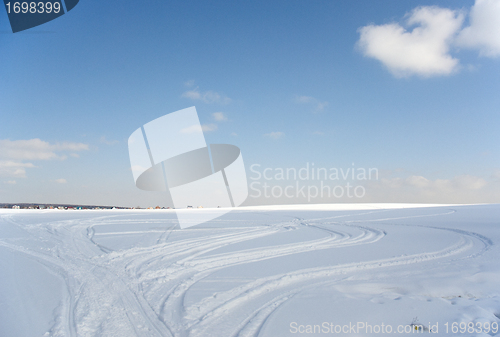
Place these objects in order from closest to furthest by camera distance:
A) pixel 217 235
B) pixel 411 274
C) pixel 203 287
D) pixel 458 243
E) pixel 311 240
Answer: pixel 203 287, pixel 411 274, pixel 458 243, pixel 311 240, pixel 217 235

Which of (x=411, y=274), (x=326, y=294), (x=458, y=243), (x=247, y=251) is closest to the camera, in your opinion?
(x=326, y=294)

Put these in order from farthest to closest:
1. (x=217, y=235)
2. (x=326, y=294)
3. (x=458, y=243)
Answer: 1. (x=217, y=235)
2. (x=458, y=243)
3. (x=326, y=294)

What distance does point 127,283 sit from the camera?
5.03m

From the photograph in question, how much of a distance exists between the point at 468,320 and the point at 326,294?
5.88ft

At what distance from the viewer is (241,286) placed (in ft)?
15.5

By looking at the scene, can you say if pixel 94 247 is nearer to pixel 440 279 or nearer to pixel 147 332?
pixel 147 332

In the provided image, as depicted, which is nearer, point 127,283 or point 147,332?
point 147,332

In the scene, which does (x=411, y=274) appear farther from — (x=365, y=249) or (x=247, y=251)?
(x=247, y=251)

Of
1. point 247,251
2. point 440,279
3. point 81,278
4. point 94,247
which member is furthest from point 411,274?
point 94,247

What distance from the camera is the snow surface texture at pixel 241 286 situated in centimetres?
348

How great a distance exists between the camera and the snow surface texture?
3.48m

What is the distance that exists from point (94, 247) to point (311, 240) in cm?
688

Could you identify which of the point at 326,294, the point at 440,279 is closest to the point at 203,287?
the point at 326,294

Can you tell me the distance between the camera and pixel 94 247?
8.25 meters
